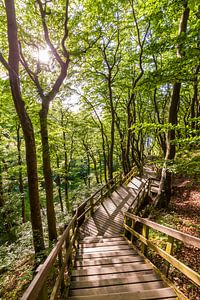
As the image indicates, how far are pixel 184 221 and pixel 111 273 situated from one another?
4611 millimetres

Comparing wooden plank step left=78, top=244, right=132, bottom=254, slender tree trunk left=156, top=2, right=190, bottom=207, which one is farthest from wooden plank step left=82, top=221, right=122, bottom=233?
slender tree trunk left=156, top=2, right=190, bottom=207

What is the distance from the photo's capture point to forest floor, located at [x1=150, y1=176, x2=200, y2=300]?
3687mm

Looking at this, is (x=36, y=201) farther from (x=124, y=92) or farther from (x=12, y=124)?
(x=124, y=92)

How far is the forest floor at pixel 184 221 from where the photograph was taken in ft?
12.1

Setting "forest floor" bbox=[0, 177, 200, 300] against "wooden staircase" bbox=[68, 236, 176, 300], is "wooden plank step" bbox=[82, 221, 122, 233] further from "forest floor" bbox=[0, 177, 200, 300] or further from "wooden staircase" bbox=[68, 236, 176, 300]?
"wooden staircase" bbox=[68, 236, 176, 300]

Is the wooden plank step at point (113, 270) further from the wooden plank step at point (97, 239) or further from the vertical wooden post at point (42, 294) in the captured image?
Result: the wooden plank step at point (97, 239)

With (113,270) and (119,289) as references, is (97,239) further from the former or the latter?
(119,289)

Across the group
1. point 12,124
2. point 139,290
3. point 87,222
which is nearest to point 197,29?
point 139,290

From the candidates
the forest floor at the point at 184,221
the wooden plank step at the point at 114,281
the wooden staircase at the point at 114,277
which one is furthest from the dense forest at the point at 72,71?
the wooden plank step at the point at 114,281

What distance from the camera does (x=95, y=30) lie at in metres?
8.70

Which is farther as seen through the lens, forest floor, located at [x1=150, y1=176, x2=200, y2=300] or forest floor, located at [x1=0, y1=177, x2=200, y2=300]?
forest floor, located at [x1=0, y1=177, x2=200, y2=300]

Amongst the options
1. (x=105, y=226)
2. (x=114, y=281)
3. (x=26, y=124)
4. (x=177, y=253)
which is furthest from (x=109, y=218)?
(x=26, y=124)

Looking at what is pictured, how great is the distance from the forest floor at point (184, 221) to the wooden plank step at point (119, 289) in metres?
0.48

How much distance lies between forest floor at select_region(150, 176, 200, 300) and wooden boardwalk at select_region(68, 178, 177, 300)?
614 millimetres
